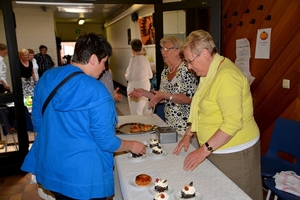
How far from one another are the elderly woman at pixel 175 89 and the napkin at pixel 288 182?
0.80m

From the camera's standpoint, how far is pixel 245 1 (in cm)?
294

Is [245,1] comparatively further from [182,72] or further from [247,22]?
[182,72]

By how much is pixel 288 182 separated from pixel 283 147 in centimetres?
43

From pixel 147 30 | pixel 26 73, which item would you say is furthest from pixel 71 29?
pixel 26 73

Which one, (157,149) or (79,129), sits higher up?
(79,129)

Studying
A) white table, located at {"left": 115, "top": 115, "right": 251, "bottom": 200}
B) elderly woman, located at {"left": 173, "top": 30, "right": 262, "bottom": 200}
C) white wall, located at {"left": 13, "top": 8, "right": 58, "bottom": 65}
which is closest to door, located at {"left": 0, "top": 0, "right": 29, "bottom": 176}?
white table, located at {"left": 115, "top": 115, "right": 251, "bottom": 200}

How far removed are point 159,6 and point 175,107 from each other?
1.69m

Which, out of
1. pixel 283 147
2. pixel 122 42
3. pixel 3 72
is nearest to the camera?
pixel 283 147

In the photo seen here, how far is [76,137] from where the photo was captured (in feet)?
3.96

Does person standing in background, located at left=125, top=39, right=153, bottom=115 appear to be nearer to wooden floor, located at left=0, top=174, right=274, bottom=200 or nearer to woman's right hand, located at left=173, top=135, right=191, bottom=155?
wooden floor, located at left=0, top=174, right=274, bottom=200

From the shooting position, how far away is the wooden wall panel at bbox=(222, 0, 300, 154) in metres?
2.39

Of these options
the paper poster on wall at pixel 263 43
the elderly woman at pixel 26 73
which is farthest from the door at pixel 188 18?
the elderly woman at pixel 26 73

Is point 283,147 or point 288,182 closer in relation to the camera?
point 288,182

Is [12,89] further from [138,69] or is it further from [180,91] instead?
[180,91]
